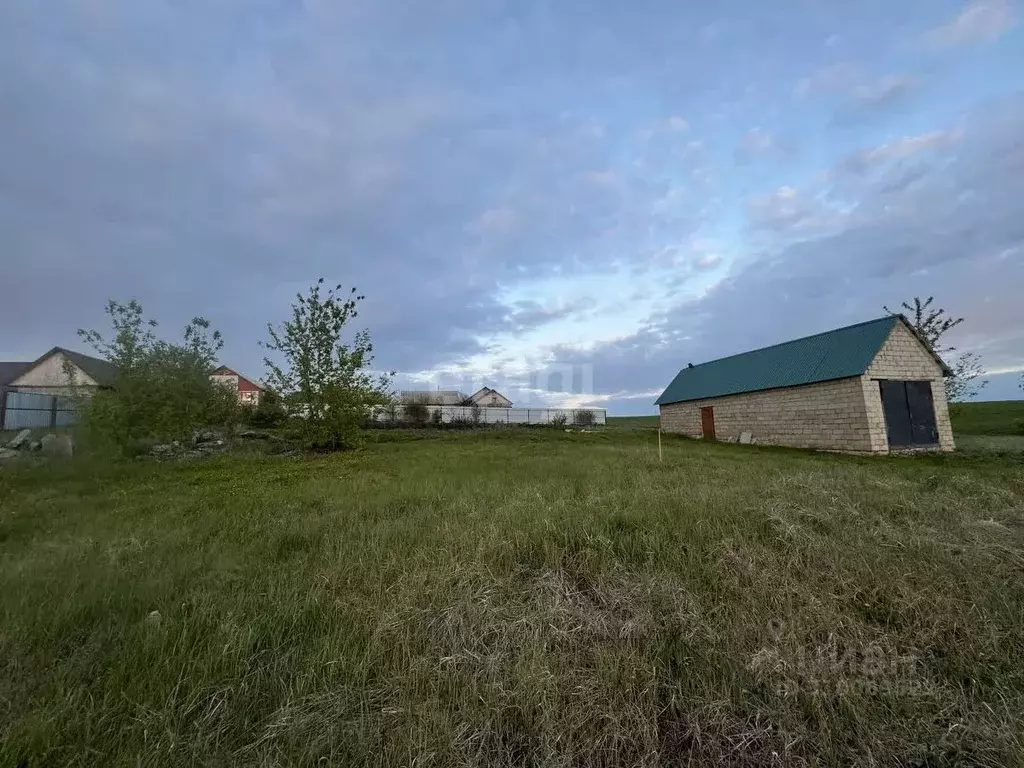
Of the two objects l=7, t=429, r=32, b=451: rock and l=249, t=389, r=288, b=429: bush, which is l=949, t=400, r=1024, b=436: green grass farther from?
l=7, t=429, r=32, b=451: rock

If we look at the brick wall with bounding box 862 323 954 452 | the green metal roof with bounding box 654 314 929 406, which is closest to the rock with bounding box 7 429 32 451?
the green metal roof with bounding box 654 314 929 406

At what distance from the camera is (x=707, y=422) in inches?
1019

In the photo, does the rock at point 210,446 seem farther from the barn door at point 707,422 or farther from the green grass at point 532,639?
the barn door at point 707,422

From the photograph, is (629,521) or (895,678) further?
(629,521)

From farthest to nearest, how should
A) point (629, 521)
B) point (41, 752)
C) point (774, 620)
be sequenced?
point (629, 521)
point (774, 620)
point (41, 752)

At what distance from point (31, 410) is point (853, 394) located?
35.8 m

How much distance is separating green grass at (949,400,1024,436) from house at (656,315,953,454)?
30.3ft

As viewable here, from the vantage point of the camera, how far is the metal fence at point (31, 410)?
19.5m

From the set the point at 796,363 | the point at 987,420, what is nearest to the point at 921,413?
the point at 796,363

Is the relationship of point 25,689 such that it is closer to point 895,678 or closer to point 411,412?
point 895,678

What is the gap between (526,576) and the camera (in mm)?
3951

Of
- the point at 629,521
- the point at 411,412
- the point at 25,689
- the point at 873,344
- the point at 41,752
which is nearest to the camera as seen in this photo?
the point at 41,752

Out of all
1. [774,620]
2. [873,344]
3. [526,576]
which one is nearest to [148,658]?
[526,576]

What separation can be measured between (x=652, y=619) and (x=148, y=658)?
3.22m
